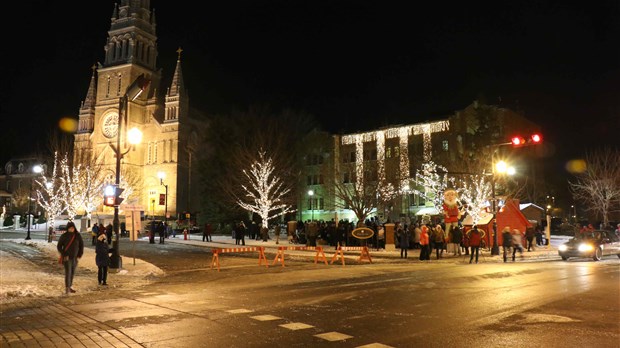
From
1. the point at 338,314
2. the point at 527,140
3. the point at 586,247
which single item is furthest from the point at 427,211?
the point at 338,314

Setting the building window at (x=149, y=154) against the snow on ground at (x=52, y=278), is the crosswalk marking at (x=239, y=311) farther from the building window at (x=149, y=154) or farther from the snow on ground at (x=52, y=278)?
the building window at (x=149, y=154)

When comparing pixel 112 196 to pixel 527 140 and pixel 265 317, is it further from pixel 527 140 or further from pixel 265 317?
pixel 527 140

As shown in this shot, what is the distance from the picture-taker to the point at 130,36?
245 ft

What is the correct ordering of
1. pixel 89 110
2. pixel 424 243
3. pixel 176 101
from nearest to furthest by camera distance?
pixel 424 243 → pixel 176 101 → pixel 89 110

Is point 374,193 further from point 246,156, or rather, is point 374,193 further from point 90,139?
point 90,139

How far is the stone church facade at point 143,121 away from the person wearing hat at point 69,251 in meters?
55.0

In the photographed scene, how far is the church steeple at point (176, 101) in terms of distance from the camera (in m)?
71.2

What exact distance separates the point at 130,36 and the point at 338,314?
76441 mm

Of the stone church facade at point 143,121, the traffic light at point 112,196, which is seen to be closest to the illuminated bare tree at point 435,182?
the traffic light at point 112,196

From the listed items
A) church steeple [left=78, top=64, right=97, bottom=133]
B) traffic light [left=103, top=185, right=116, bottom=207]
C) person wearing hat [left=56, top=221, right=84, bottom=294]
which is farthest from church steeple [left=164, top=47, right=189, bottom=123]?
person wearing hat [left=56, top=221, right=84, bottom=294]

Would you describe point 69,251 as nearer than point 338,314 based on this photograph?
No

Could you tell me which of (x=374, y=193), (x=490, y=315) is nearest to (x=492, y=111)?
(x=374, y=193)

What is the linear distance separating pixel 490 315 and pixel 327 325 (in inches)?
124

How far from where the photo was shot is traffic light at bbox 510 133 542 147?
17.4 metres
